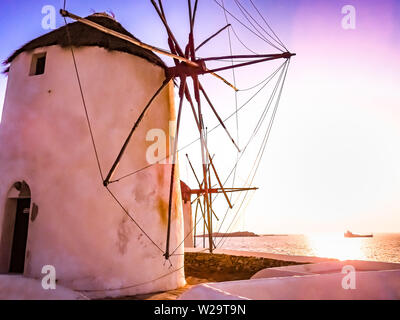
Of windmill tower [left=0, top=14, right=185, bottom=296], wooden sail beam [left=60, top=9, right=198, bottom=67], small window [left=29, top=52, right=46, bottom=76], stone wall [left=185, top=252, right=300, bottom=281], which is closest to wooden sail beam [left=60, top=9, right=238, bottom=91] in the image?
wooden sail beam [left=60, top=9, right=198, bottom=67]

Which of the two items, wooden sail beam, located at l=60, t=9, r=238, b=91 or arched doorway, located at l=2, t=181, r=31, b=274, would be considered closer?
wooden sail beam, located at l=60, t=9, r=238, b=91

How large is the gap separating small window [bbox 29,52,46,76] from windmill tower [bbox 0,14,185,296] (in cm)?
2

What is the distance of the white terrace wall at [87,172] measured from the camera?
6223 mm

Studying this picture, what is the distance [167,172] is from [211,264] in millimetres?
4771

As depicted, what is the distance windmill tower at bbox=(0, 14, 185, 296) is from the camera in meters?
6.24

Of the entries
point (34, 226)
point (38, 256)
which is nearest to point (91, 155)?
point (34, 226)

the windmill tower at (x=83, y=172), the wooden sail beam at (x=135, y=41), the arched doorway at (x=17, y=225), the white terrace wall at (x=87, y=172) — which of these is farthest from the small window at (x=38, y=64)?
the arched doorway at (x=17, y=225)

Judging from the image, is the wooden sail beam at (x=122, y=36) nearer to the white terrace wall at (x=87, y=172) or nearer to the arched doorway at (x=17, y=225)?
the white terrace wall at (x=87, y=172)

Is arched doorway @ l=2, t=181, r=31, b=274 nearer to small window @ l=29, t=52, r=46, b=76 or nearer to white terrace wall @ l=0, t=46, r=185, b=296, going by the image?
white terrace wall @ l=0, t=46, r=185, b=296

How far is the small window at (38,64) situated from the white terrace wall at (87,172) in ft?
0.45

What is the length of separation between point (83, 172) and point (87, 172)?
0.26 feet
